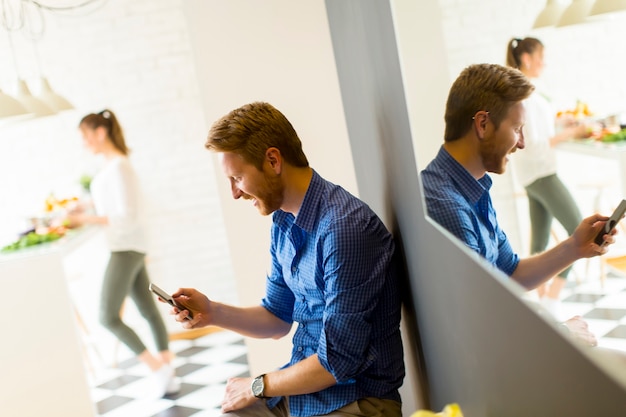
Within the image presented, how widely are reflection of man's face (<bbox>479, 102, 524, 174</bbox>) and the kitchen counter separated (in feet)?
10.4

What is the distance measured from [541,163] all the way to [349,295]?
104 centimetres

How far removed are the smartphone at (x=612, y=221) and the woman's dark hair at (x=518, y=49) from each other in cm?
12

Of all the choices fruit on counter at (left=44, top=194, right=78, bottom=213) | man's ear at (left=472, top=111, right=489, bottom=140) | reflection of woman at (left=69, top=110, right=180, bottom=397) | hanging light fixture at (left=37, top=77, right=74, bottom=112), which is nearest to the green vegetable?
reflection of woman at (left=69, top=110, right=180, bottom=397)

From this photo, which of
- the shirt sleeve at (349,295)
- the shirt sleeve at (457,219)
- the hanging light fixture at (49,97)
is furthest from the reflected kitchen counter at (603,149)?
the hanging light fixture at (49,97)

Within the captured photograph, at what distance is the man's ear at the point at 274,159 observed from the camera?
1705 mm

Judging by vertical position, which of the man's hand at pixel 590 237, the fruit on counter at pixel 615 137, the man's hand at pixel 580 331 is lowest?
the man's hand at pixel 580 331

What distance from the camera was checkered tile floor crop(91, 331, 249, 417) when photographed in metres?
3.95

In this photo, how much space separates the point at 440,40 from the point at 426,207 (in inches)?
18.9

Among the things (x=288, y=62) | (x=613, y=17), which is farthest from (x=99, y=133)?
(x=613, y=17)

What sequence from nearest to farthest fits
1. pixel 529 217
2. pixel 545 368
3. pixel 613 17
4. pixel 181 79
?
pixel 613 17
pixel 529 217
pixel 545 368
pixel 181 79

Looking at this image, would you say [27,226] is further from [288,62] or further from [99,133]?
[288,62]

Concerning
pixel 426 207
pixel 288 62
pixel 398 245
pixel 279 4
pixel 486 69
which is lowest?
pixel 398 245

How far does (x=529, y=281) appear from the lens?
572 millimetres

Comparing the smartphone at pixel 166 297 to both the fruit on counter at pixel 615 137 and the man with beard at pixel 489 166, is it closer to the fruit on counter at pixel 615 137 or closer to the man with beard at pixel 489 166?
the man with beard at pixel 489 166
